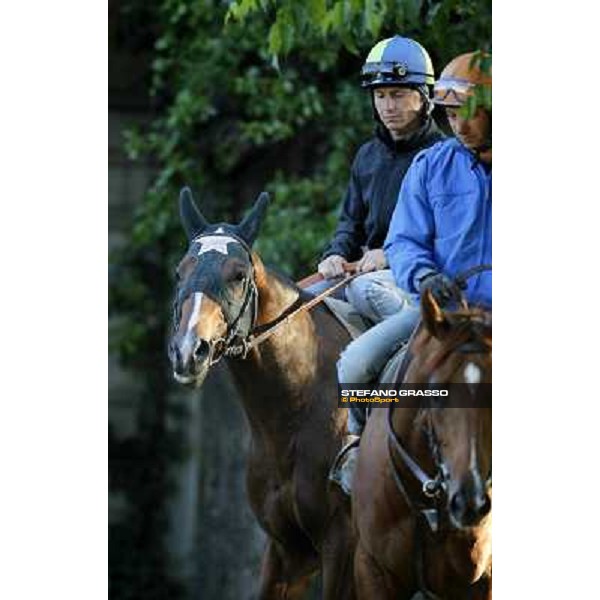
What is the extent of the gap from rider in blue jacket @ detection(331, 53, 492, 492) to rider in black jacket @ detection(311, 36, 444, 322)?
0.36 ft

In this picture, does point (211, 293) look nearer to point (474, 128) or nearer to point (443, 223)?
point (443, 223)

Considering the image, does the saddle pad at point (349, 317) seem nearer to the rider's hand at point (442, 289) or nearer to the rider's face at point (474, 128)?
the rider's hand at point (442, 289)

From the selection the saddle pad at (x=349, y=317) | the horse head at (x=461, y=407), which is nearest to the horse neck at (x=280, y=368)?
the saddle pad at (x=349, y=317)

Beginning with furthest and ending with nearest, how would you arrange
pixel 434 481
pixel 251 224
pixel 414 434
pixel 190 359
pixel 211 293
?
pixel 251 224 < pixel 211 293 < pixel 190 359 < pixel 414 434 < pixel 434 481

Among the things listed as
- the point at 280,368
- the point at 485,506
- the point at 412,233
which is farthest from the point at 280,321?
the point at 485,506

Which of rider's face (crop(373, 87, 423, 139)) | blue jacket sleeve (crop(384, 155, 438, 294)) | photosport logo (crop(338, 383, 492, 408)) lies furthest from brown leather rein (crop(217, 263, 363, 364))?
rider's face (crop(373, 87, 423, 139))

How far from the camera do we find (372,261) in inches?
336

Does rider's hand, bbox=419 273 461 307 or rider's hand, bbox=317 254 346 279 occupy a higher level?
rider's hand, bbox=317 254 346 279

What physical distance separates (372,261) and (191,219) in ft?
2.09

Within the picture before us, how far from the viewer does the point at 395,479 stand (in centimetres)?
802

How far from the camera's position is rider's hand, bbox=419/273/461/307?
794cm

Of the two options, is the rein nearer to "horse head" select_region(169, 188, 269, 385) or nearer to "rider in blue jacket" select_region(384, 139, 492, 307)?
"horse head" select_region(169, 188, 269, 385)
